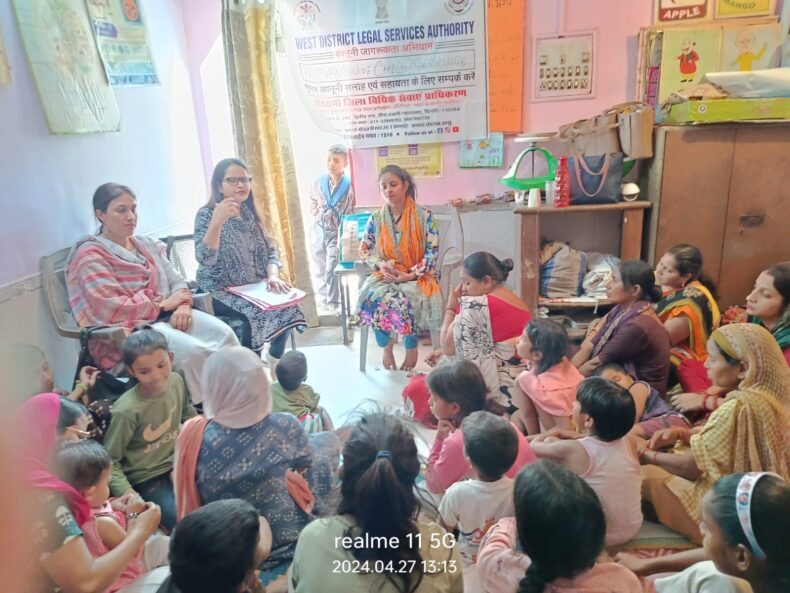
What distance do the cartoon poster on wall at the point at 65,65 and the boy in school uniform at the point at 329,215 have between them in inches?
56.8

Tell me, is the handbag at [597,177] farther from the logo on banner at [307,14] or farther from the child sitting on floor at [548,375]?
the logo on banner at [307,14]

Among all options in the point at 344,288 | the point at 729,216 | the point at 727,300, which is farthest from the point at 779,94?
the point at 344,288

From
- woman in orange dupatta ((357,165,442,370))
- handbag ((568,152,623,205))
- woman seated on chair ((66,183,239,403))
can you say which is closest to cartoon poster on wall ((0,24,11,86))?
woman seated on chair ((66,183,239,403))

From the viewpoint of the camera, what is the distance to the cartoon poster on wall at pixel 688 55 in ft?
9.99

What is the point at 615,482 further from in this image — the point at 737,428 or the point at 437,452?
the point at 437,452

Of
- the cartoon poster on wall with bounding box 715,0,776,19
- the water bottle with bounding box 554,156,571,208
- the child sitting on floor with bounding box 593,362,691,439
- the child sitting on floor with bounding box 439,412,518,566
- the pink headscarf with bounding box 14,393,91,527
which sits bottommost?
the child sitting on floor with bounding box 593,362,691,439

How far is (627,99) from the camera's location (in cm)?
329

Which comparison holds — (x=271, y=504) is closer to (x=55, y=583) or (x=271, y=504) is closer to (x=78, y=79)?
(x=55, y=583)

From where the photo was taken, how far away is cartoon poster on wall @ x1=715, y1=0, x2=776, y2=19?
2.99m

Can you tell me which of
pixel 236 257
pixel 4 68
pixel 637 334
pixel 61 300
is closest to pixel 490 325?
pixel 637 334

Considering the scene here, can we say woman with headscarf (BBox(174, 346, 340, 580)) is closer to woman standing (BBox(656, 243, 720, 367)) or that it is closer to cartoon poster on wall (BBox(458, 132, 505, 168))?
woman standing (BBox(656, 243, 720, 367))

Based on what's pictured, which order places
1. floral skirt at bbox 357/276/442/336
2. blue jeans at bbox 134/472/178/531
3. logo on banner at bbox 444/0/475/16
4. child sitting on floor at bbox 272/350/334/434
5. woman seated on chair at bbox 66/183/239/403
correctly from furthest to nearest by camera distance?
1. logo on banner at bbox 444/0/475/16
2. floral skirt at bbox 357/276/442/336
3. woman seated on chair at bbox 66/183/239/403
4. child sitting on floor at bbox 272/350/334/434
5. blue jeans at bbox 134/472/178/531

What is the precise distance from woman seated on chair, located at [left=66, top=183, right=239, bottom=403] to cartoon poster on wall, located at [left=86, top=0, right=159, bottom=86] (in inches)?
34.4

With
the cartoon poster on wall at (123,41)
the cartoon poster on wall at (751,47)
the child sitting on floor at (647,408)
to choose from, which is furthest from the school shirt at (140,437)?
the cartoon poster on wall at (751,47)
